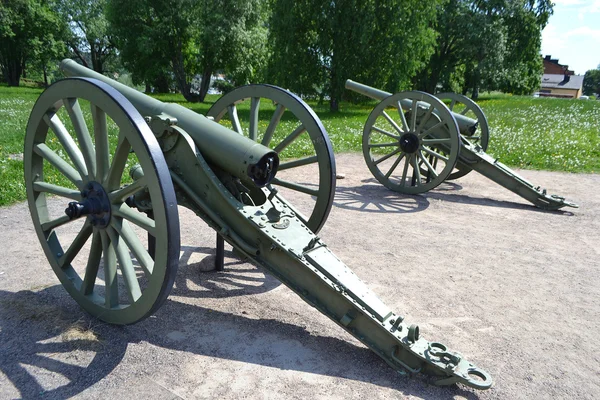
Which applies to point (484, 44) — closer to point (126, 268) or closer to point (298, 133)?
point (298, 133)

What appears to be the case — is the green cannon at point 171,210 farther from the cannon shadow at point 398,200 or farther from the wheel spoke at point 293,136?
the cannon shadow at point 398,200

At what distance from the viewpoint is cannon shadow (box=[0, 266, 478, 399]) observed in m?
2.68

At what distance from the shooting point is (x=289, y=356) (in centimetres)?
297

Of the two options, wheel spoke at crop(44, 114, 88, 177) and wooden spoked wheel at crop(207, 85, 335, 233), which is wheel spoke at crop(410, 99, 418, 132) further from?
wheel spoke at crop(44, 114, 88, 177)

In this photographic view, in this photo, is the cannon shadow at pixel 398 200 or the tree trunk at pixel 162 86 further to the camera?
the tree trunk at pixel 162 86

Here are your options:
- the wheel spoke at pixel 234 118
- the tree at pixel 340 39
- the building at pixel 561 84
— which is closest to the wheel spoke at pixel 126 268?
the wheel spoke at pixel 234 118

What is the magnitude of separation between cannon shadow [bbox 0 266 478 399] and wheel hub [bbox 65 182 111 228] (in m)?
0.73

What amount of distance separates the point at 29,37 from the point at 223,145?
38.3m

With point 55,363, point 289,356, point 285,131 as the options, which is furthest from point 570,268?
point 285,131

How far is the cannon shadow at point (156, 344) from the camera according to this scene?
106 inches

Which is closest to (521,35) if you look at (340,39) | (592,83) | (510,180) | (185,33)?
(340,39)

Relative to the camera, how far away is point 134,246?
2.75 meters

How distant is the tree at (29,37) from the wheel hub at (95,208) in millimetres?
35837

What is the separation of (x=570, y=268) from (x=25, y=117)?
12.9m
